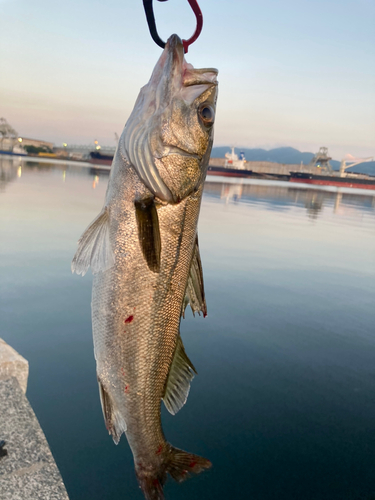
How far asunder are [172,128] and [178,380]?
1.49 meters

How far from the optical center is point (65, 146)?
12744 cm

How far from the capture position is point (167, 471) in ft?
6.71

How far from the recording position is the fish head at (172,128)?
1963 mm

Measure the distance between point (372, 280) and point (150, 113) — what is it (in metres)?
9.44

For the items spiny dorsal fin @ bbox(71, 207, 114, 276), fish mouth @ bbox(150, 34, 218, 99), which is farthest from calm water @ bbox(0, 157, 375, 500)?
fish mouth @ bbox(150, 34, 218, 99)

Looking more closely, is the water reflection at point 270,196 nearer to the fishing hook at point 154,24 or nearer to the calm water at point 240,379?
the calm water at point 240,379

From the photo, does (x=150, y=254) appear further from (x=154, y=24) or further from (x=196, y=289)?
(x=154, y=24)

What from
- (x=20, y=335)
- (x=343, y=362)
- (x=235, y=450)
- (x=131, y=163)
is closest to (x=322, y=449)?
(x=235, y=450)

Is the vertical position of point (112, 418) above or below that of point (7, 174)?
below

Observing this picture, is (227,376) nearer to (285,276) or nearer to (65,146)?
(285,276)

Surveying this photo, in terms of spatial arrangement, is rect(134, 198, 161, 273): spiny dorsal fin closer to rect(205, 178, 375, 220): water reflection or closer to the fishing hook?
the fishing hook

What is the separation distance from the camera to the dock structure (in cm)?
248

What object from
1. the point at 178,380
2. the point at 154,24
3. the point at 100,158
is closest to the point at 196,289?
the point at 178,380

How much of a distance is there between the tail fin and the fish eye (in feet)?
6.44
